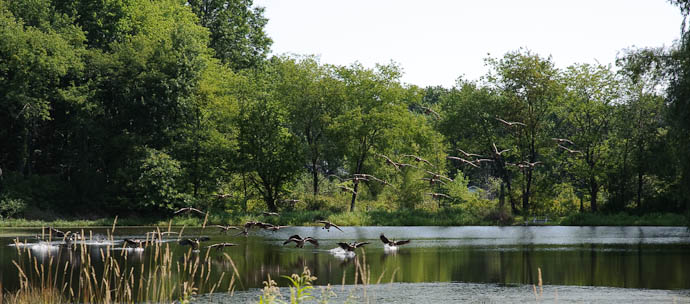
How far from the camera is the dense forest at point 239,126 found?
5278cm

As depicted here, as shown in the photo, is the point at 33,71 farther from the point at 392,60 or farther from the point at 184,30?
the point at 392,60

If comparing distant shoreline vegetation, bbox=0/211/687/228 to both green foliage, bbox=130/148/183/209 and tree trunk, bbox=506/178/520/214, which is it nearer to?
green foliage, bbox=130/148/183/209

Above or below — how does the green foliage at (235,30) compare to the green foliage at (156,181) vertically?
above

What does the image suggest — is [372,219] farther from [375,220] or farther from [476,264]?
[476,264]

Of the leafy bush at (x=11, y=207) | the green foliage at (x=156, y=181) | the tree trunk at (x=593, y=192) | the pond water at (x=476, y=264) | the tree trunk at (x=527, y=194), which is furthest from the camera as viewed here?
the tree trunk at (x=527, y=194)

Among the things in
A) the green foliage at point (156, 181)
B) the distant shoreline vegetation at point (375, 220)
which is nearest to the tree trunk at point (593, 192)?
the distant shoreline vegetation at point (375, 220)

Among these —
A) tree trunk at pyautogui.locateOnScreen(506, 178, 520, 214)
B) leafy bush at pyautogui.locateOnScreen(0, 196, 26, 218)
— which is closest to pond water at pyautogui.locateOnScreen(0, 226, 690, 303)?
leafy bush at pyautogui.locateOnScreen(0, 196, 26, 218)

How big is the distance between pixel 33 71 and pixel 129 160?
347 inches

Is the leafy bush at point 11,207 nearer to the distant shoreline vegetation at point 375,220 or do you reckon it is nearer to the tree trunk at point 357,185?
the distant shoreline vegetation at point 375,220

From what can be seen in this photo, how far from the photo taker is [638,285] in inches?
786

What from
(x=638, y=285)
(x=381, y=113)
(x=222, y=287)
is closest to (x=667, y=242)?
(x=638, y=285)

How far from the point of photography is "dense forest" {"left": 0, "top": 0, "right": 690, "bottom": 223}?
5278cm

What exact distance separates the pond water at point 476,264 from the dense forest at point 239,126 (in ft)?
38.9

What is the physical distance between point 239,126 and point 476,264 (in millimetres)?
34867
